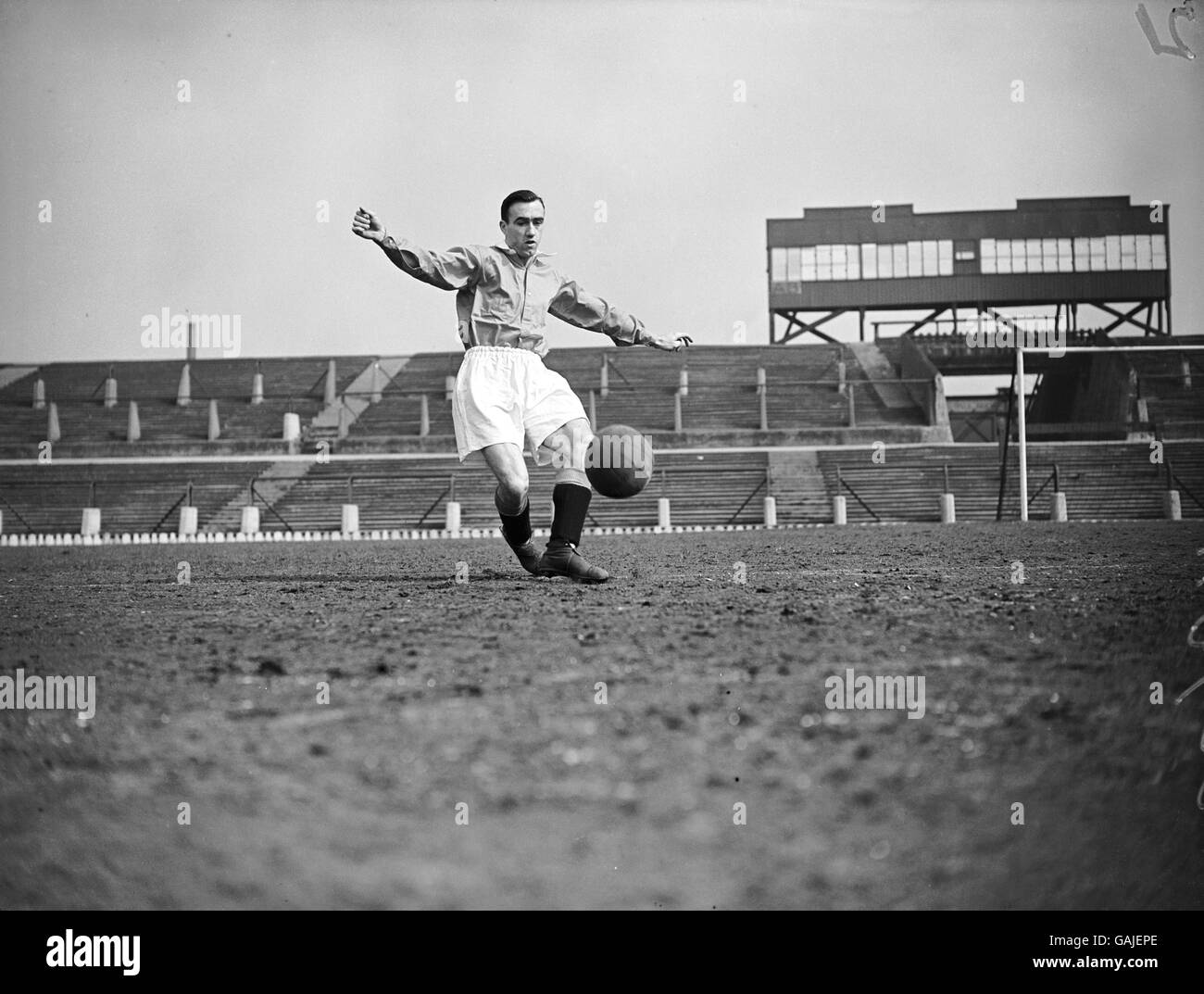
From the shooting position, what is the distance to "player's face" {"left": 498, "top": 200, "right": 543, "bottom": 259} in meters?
5.50

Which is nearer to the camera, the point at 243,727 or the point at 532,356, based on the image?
the point at 243,727

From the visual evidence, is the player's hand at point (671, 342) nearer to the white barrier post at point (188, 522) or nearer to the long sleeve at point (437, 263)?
the long sleeve at point (437, 263)

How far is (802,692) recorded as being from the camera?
2438 millimetres

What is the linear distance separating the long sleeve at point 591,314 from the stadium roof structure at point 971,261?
43388 millimetres

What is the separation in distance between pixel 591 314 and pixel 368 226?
4.59 feet

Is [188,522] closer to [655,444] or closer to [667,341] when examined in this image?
[655,444]

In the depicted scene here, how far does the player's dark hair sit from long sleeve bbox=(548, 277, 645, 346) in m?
0.50

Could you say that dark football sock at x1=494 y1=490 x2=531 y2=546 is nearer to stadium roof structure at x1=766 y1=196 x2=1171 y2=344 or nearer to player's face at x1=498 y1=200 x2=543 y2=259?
player's face at x1=498 y1=200 x2=543 y2=259

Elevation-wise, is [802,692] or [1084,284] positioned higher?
[1084,284]

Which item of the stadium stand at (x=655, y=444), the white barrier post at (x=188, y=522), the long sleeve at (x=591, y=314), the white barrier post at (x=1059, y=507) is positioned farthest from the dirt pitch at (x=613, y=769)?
the white barrier post at (x=188, y=522)

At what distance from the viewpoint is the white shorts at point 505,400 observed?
5.46m
